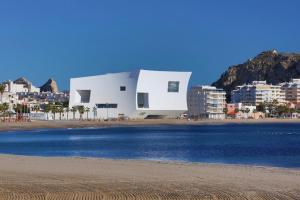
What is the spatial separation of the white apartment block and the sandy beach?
150m

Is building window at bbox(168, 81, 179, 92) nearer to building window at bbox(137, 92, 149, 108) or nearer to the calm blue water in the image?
building window at bbox(137, 92, 149, 108)

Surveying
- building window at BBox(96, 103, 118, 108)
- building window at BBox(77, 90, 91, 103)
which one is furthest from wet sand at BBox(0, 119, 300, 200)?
building window at BBox(77, 90, 91, 103)

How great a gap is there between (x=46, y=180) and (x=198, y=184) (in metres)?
3.09

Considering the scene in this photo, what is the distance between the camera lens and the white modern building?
10744 centimetres

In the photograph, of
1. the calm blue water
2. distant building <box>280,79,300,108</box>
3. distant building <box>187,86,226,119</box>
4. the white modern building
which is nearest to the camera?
the calm blue water

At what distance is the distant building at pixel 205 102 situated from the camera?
148 meters

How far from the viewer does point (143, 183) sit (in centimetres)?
1279

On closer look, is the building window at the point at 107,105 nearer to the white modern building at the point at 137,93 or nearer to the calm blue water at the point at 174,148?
the white modern building at the point at 137,93

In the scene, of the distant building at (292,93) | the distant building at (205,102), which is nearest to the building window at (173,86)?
the distant building at (205,102)

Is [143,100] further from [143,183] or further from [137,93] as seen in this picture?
[143,183]

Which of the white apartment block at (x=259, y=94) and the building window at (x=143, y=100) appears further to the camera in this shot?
the white apartment block at (x=259, y=94)

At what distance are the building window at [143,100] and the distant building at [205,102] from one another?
1458 inches

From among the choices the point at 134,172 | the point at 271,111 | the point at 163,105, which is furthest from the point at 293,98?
the point at 134,172

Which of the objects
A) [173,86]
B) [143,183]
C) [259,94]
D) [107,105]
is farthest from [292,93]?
[143,183]
